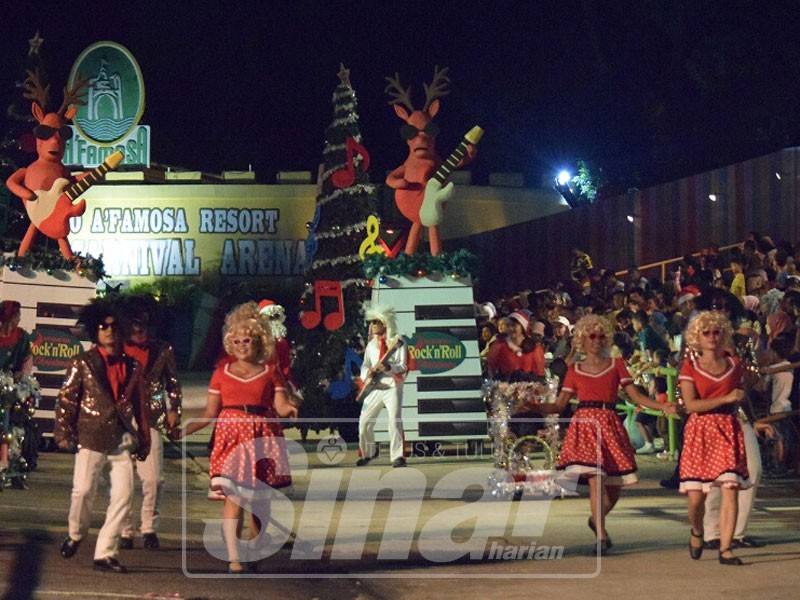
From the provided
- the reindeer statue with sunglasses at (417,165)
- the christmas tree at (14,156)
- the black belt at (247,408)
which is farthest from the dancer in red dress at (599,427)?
the christmas tree at (14,156)

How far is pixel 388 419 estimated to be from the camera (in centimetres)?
1833

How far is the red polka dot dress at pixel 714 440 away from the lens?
33.7 feet

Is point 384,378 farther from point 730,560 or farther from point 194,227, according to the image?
point 194,227

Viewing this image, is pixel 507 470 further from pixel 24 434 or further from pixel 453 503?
pixel 24 434

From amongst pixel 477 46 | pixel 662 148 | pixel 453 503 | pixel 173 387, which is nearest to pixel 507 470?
pixel 453 503

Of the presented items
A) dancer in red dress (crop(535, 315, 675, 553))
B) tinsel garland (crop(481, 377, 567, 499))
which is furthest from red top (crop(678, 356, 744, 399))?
tinsel garland (crop(481, 377, 567, 499))

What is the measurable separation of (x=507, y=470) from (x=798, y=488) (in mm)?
2695

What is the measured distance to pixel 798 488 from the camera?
14.8 meters

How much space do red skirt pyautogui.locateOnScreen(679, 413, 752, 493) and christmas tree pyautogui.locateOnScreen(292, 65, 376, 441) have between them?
11.3m

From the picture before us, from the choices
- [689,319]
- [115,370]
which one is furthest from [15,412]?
[689,319]

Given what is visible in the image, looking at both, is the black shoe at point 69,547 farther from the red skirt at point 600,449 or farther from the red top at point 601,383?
the red top at point 601,383

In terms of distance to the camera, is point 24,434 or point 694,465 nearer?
point 694,465

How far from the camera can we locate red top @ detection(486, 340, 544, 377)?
16.6m

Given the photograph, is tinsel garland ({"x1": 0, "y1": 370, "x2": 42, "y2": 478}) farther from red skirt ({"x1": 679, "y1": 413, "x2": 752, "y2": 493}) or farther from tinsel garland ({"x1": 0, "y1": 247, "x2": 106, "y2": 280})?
red skirt ({"x1": 679, "y1": 413, "x2": 752, "y2": 493})
